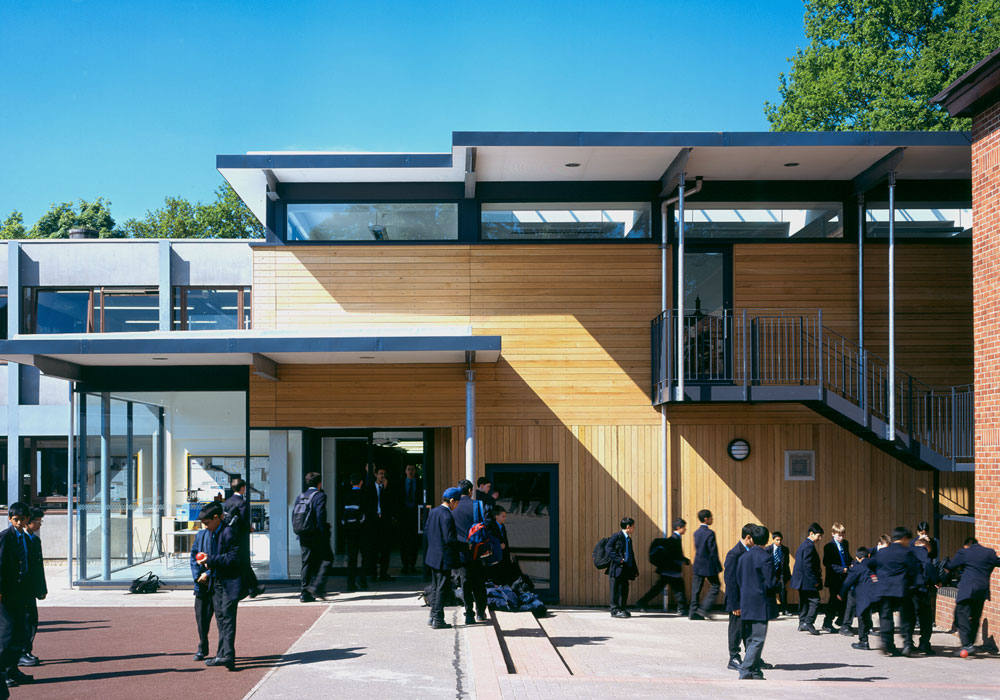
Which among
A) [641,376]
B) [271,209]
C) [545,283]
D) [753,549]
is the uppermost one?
[271,209]

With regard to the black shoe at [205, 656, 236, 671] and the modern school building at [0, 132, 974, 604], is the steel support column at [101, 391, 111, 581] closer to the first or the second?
the modern school building at [0, 132, 974, 604]

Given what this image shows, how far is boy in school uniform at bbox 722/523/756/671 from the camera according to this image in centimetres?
963

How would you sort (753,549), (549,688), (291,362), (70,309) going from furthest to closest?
(70,309), (291,362), (753,549), (549,688)

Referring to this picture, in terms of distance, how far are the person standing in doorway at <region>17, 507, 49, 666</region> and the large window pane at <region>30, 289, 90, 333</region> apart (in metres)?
14.4

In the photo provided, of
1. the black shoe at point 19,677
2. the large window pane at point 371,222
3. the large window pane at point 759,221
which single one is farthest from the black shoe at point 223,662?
the large window pane at point 759,221

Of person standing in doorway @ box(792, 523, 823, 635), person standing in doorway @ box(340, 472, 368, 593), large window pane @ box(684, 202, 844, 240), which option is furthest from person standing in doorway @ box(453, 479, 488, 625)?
large window pane @ box(684, 202, 844, 240)

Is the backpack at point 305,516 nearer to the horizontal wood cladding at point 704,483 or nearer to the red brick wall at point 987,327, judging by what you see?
the horizontal wood cladding at point 704,483

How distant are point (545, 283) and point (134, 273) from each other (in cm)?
1200

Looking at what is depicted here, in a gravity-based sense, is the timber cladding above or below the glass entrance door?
above

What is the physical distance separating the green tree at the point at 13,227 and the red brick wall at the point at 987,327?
46.2 meters

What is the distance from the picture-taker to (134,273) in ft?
73.6

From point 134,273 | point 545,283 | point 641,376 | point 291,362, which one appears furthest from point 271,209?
point 134,273

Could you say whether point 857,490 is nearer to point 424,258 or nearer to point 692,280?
point 692,280

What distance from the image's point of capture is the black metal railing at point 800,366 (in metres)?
14.2
